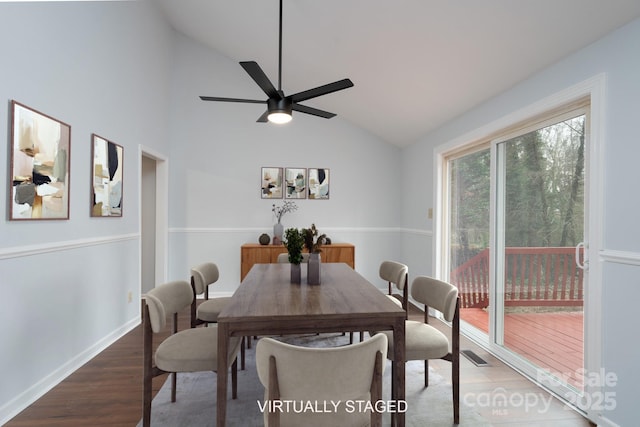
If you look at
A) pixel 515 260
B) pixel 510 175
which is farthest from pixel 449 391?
pixel 510 175

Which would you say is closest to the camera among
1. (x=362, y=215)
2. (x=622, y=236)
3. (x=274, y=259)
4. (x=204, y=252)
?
(x=622, y=236)

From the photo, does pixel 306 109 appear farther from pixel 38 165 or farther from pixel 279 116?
pixel 38 165

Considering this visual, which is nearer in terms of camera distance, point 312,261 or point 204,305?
point 312,261

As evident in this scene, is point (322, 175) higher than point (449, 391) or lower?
higher

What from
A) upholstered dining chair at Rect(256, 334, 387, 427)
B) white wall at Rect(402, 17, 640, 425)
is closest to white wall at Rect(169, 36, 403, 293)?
white wall at Rect(402, 17, 640, 425)

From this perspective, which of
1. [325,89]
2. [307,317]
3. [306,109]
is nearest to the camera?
[307,317]

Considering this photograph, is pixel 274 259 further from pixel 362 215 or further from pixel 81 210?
pixel 81 210

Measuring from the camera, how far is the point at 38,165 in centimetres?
219

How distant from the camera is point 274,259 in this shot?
4.45 meters

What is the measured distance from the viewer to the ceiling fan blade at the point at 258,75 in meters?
1.93

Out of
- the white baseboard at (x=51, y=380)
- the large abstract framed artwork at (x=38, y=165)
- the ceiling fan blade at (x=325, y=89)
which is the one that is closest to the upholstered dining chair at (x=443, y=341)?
the ceiling fan blade at (x=325, y=89)

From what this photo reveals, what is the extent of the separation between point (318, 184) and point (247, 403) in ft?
10.8

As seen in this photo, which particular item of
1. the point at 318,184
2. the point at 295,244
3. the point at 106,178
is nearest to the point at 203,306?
the point at 295,244

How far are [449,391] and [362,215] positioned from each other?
3.06 m
